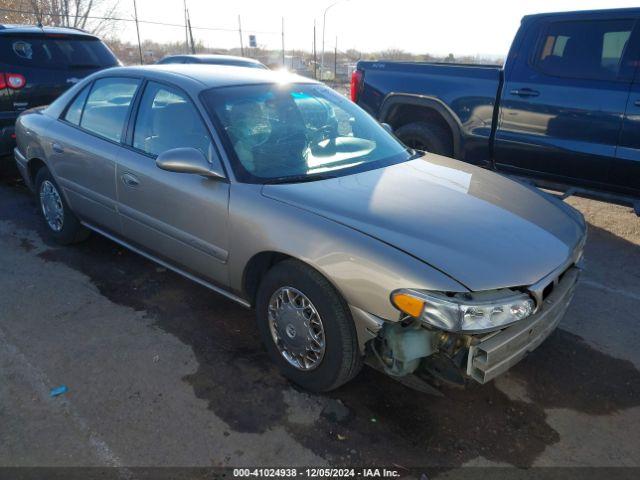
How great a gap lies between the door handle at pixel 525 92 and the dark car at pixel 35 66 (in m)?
A: 5.26

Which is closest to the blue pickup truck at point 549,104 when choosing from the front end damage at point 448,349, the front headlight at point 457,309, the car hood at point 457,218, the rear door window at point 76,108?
the car hood at point 457,218

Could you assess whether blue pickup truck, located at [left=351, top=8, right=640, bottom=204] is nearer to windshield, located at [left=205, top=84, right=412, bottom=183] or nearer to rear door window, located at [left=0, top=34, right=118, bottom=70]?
windshield, located at [left=205, top=84, right=412, bottom=183]

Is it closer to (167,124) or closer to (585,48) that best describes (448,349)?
(167,124)

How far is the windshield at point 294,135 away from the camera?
3000 millimetres

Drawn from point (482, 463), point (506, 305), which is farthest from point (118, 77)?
point (482, 463)

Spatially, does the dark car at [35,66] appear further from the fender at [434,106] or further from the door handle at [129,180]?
the fender at [434,106]

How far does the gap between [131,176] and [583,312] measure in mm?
3422

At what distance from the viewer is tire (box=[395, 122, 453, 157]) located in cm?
564

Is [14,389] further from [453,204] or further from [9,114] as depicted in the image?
[9,114]

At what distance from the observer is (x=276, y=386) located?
2.85 m

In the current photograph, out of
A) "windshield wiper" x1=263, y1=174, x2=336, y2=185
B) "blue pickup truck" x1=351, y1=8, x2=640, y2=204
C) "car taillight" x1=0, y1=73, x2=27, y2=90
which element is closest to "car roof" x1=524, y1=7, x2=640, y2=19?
"blue pickup truck" x1=351, y1=8, x2=640, y2=204

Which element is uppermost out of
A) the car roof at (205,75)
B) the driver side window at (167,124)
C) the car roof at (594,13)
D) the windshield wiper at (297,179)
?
the car roof at (594,13)

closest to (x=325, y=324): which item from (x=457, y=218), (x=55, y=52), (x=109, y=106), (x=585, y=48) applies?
(x=457, y=218)

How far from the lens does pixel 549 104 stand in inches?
190
